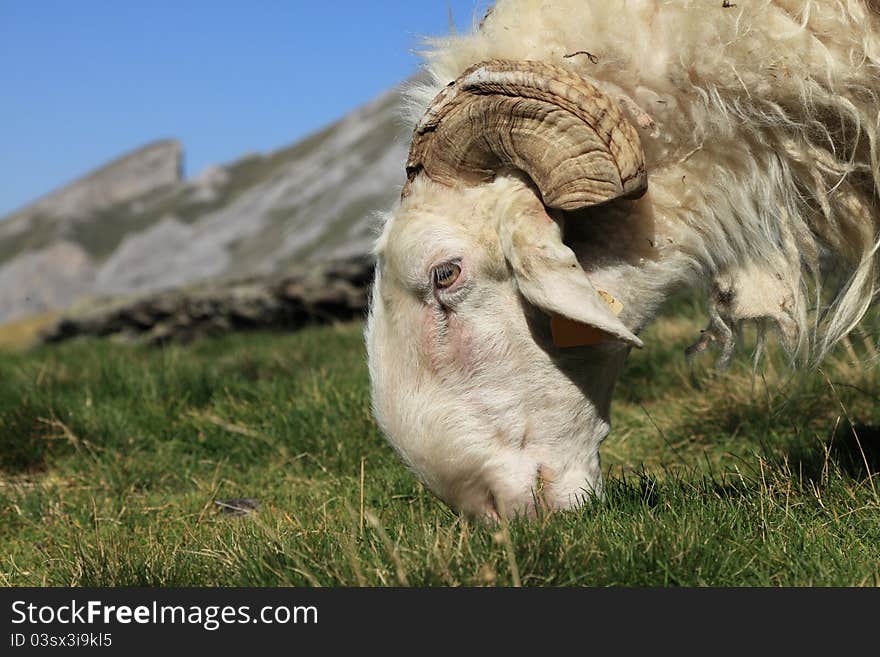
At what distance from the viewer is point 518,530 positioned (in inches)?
122

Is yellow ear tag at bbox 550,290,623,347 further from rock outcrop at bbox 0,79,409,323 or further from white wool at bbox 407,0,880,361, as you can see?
rock outcrop at bbox 0,79,409,323

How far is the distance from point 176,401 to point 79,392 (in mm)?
800

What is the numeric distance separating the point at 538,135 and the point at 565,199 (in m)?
0.25

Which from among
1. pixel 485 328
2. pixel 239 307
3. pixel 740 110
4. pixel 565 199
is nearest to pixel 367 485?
pixel 485 328

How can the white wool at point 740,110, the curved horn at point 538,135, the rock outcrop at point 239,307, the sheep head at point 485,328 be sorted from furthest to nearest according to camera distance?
1. the rock outcrop at point 239,307
2. the white wool at point 740,110
3. the sheep head at point 485,328
4. the curved horn at point 538,135

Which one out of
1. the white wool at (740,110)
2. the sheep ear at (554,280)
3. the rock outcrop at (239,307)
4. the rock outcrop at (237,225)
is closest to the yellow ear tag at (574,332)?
the sheep ear at (554,280)

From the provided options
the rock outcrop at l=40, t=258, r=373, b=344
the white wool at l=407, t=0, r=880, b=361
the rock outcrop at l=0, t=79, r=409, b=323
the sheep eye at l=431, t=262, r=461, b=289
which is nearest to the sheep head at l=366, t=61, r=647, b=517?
the sheep eye at l=431, t=262, r=461, b=289

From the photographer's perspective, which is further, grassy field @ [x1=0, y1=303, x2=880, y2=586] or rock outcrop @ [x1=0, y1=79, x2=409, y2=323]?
rock outcrop @ [x1=0, y1=79, x2=409, y2=323]

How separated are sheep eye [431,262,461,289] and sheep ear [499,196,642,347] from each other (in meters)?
0.19

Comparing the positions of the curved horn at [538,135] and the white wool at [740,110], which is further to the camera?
the white wool at [740,110]

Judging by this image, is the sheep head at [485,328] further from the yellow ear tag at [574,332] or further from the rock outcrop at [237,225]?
the rock outcrop at [237,225]

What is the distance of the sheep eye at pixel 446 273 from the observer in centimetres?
357

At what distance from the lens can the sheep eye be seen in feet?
11.7

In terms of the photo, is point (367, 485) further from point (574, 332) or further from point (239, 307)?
point (239, 307)
